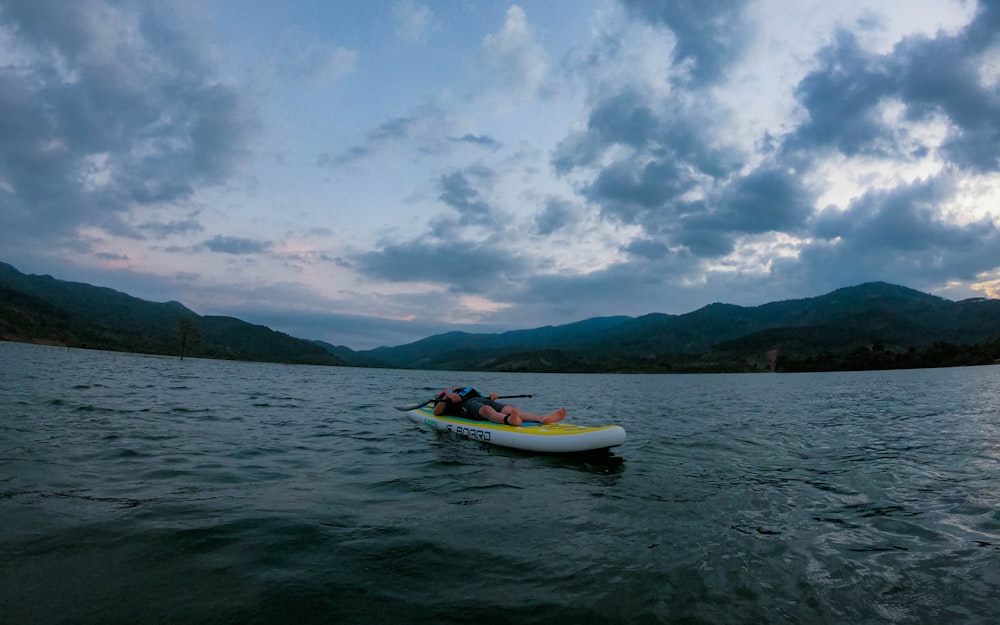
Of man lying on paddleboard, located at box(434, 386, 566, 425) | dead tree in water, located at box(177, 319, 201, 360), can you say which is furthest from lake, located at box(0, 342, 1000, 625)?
dead tree in water, located at box(177, 319, 201, 360)

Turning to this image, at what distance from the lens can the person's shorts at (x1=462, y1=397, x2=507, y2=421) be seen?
60.7ft

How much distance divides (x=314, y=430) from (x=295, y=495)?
33.1 feet

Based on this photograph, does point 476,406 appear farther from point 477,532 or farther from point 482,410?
point 477,532

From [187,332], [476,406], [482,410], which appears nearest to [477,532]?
[482,410]

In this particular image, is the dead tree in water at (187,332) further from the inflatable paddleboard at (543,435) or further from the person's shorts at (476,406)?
the inflatable paddleboard at (543,435)

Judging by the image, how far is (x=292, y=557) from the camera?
251 inches

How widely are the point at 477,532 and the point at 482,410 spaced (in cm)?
1049

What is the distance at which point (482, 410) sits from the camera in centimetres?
1827

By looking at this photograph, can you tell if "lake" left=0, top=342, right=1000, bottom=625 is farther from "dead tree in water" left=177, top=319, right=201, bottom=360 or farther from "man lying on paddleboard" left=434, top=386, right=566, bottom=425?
"dead tree in water" left=177, top=319, right=201, bottom=360

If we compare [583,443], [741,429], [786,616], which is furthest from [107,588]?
[741,429]

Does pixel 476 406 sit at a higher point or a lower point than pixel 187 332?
lower

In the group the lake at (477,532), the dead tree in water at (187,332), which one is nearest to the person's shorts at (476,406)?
the lake at (477,532)

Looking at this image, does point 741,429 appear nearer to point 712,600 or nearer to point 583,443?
point 583,443

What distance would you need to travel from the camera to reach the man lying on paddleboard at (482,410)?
16.9m
